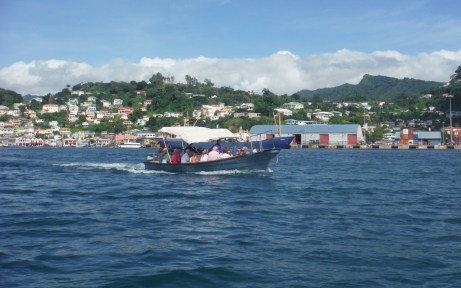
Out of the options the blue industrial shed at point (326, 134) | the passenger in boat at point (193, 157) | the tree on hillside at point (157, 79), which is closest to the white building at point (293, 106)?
the blue industrial shed at point (326, 134)

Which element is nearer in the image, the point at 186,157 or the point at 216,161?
the point at 216,161

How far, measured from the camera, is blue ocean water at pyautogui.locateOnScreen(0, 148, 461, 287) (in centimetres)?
845

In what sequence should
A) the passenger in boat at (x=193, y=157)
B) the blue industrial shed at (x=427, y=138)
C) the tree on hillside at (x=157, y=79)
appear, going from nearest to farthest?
the passenger in boat at (x=193, y=157)
the blue industrial shed at (x=427, y=138)
the tree on hillside at (x=157, y=79)

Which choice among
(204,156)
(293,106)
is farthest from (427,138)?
(204,156)

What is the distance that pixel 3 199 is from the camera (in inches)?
695

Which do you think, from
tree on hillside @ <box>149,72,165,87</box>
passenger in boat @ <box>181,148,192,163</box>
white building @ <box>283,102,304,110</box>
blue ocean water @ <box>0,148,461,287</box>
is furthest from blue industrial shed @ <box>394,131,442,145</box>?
tree on hillside @ <box>149,72,165,87</box>

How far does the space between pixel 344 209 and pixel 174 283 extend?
8.18 metres

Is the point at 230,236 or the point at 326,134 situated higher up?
the point at 326,134

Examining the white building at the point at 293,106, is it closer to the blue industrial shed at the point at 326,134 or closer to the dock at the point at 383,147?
the blue industrial shed at the point at 326,134

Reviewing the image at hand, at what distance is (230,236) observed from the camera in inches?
444

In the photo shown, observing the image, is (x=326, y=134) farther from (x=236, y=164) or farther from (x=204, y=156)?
(x=204, y=156)

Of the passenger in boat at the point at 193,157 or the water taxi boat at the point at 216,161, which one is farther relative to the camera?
the passenger in boat at the point at 193,157

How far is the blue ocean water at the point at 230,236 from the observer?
845 centimetres

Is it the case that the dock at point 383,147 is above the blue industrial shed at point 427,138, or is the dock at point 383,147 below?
below
